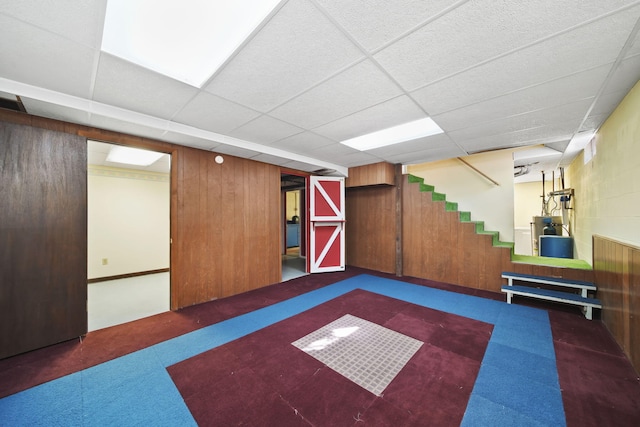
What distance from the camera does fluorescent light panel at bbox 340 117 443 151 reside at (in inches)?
115

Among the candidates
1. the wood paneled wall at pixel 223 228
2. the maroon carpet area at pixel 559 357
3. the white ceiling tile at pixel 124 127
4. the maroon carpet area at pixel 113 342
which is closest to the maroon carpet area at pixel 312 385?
the maroon carpet area at pixel 559 357

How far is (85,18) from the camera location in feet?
4.24

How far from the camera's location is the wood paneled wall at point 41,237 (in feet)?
6.99

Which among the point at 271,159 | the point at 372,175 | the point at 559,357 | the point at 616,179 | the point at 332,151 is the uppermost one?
the point at 332,151

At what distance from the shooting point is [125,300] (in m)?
3.59

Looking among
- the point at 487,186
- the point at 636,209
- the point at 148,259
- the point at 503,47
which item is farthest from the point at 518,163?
the point at 148,259

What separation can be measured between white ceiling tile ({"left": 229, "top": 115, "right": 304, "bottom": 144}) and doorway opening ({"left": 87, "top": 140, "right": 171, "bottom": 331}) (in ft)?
5.37

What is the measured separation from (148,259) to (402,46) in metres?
6.09

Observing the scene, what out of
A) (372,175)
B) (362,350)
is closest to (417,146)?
(372,175)

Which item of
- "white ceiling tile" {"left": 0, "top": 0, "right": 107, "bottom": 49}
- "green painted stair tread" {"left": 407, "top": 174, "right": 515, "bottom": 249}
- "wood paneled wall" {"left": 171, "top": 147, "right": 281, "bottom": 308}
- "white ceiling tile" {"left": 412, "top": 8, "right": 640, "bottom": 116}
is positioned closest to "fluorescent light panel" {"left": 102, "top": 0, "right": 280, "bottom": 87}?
"white ceiling tile" {"left": 0, "top": 0, "right": 107, "bottom": 49}

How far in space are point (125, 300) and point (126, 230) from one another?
1.95 metres

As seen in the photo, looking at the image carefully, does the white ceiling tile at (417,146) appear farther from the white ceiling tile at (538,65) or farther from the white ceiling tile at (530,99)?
the white ceiling tile at (538,65)

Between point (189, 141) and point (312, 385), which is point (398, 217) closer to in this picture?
point (312, 385)

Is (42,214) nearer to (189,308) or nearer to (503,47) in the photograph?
(189,308)
